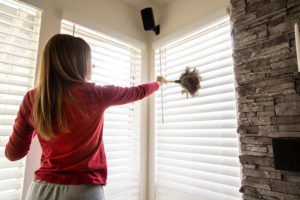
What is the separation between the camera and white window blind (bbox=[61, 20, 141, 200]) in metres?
1.38

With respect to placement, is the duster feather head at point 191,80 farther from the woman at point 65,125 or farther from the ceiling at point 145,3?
the ceiling at point 145,3

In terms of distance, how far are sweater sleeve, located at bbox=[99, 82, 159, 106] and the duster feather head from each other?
331 millimetres

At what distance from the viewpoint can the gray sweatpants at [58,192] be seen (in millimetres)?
740

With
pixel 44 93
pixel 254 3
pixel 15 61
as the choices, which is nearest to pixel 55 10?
pixel 15 61

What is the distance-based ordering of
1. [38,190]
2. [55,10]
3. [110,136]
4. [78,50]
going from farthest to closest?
[110,136], [55,10], [78,50], [38,190]

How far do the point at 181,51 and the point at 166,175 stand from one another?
0.93 meters

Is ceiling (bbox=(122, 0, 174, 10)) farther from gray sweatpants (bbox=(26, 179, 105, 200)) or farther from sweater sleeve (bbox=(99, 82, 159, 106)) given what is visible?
gray sweatpants (bbox=(26, 179, 105, 200))

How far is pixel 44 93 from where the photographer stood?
786mm

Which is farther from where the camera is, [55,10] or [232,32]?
[55,10]

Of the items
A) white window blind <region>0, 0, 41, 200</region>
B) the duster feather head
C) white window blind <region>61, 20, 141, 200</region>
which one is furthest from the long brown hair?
the duster feather head

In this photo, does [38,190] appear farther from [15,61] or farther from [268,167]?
[268,167]

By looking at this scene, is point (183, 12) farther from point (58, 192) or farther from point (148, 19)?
point (58, 192)

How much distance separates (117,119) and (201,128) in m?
0.61

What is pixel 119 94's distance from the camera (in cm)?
94
